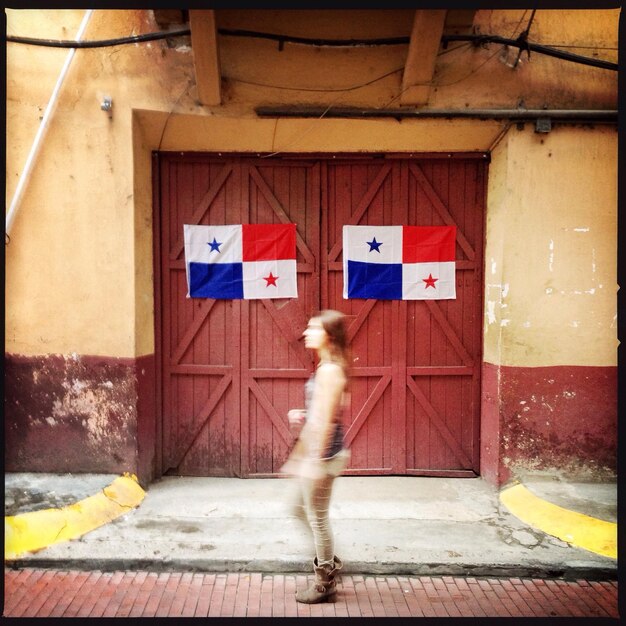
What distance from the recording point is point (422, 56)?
16.3 feet

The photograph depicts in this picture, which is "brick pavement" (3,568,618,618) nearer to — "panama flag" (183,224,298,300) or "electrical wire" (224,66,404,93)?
"panama flag" (183,224,298,300)

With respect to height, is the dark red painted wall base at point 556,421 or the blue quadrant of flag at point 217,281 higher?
the blue quadrant of flag at point 217,281

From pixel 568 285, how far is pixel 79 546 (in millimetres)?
5425

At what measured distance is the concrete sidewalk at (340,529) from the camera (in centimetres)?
423

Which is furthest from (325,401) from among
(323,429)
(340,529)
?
(340,529)

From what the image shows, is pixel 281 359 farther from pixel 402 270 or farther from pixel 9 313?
pixel 9 313

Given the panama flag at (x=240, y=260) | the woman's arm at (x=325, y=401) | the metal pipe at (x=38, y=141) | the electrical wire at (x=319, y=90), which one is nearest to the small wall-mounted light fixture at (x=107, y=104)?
the metal pipe at (x=38, y=141)

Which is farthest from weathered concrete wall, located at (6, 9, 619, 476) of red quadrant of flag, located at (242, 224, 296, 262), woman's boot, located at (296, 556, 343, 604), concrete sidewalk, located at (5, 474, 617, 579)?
woman's boot, located at (296, 556, 343, 604)

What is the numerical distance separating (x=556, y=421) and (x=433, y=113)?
140 inches

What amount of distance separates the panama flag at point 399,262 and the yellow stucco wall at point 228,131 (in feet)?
2.29

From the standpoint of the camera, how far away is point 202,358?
6078mm

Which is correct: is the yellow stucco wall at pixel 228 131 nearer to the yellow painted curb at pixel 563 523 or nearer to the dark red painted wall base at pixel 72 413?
the dark red painted wall base at pixel 72 413

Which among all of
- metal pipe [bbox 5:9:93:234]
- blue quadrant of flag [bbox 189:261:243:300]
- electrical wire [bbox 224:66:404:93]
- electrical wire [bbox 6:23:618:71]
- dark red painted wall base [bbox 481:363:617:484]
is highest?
electrical wire [bbox 6:23:618:71]

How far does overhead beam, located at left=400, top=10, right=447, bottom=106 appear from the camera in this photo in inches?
185
